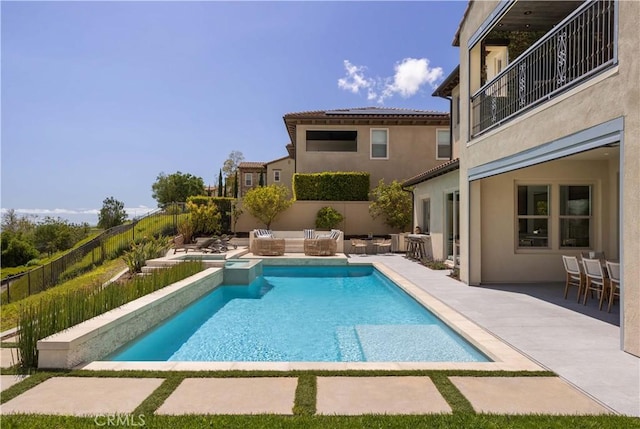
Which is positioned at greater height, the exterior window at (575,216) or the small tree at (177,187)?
the small tree at (177,187)

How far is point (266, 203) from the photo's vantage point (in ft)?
71.2

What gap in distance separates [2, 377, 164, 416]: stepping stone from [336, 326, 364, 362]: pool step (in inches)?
114

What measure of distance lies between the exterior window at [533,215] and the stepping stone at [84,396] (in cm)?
990

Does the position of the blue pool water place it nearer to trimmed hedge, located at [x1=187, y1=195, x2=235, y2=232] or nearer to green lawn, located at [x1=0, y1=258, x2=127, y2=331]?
green lawn, located at [x1=0, y1=258, x2=127, y2=331]

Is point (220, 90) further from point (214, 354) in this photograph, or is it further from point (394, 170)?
point (214, 354)

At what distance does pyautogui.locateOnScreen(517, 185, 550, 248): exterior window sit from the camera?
1011 centimetres

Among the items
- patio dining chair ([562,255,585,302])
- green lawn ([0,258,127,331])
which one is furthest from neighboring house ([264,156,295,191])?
patio dining chair ([562,255,585,302])

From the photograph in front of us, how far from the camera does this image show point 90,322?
17.9 ft

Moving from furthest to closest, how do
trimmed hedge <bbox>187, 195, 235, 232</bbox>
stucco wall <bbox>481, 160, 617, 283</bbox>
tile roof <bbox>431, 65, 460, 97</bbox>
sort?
trimmed hedge <bbox>187, 195, 235, 232</bbox>
tile roof <bbox>431, 65, 460, 97</bbox>
stucco wall <bbox>481, 160, 617, 283</bbox>

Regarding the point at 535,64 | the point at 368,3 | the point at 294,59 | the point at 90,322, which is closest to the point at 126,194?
the point at 294,59

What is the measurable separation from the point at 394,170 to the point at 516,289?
15.5 m

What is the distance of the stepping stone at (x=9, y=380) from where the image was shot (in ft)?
12.9

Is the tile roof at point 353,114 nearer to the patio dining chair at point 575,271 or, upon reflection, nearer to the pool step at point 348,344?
the patio dining chair at point 575,271

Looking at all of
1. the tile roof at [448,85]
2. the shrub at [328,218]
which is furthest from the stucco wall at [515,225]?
the shrub at [328,218]
